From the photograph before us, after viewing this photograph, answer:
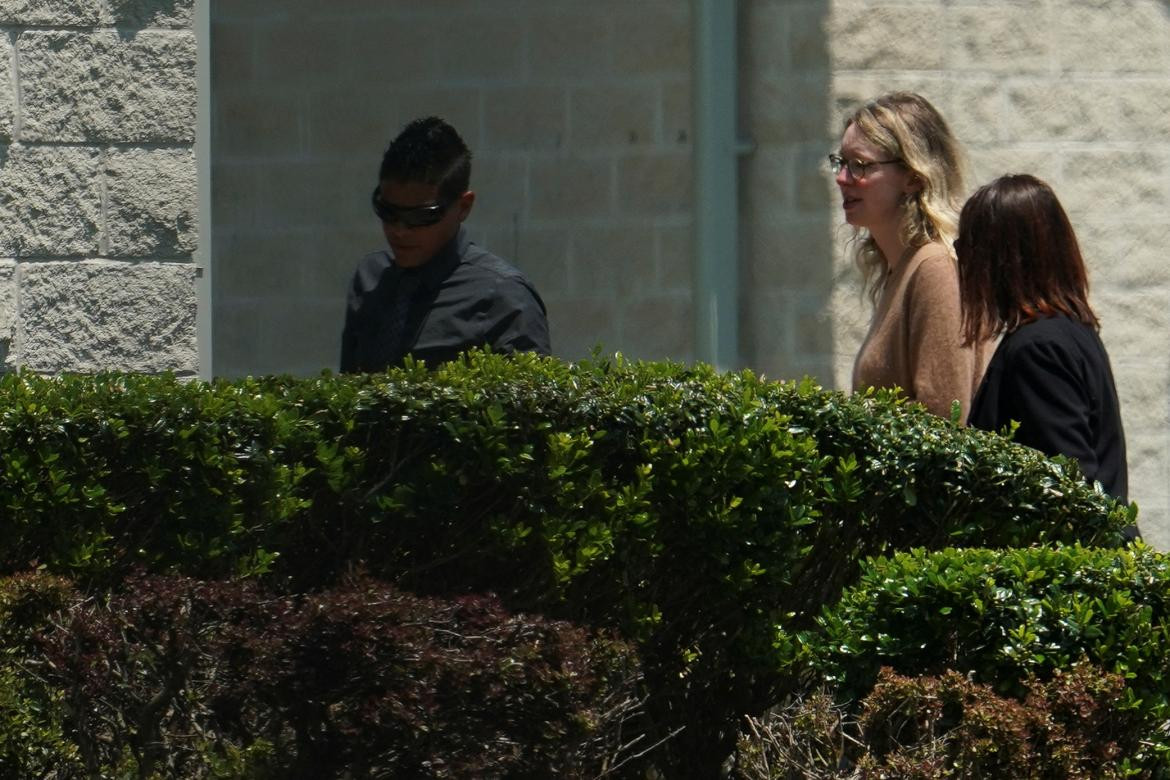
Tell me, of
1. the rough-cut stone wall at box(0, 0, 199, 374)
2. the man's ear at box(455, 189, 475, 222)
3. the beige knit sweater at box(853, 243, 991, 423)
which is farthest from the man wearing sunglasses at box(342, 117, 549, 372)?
the beige knit sweater at box(853, 243, 991, 423)

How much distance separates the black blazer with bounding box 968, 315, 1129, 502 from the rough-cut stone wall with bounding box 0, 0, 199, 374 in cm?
219

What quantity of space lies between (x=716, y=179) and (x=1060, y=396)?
275 cm

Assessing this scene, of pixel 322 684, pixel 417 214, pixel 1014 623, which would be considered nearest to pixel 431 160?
pixel 417 214

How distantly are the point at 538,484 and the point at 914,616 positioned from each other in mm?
825

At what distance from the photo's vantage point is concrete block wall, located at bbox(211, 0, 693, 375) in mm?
7457

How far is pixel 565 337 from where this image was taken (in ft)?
24.7

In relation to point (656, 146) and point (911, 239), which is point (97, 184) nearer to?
point (911, 239)

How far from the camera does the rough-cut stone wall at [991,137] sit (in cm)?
727

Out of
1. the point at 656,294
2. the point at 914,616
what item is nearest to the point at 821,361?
the point at 656,294

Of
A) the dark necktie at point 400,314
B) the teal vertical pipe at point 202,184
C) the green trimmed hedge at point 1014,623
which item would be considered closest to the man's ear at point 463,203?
the dark necktie at point 400,314

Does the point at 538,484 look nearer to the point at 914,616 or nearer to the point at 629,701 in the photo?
the point at 629,701

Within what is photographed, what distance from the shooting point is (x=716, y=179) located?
7.29 m

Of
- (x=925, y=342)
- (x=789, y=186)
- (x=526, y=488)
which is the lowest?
(x=526, y=488)

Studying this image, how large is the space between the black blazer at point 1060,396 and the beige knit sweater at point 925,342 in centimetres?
20
